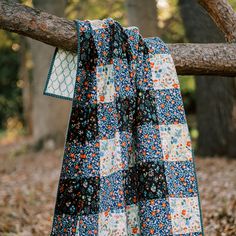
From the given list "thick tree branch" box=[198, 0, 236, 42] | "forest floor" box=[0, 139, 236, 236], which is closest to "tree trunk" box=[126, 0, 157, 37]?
"forest floor" box=[0, 139, 236, 236]

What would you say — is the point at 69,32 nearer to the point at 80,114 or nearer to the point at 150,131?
the point at 80,114

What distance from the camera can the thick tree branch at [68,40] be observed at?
2.57 meters

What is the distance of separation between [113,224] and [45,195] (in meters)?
3.14

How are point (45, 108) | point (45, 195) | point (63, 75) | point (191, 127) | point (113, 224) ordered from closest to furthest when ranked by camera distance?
point (113, 224), point (63, 75), point (45, 195), point (45, 108), point (191, 127)

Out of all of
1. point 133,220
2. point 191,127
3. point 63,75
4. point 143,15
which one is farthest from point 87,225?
point 191,127

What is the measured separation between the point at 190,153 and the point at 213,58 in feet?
2.02

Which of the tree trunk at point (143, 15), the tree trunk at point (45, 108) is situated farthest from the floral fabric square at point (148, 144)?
the tree trunk at point (45, 108)

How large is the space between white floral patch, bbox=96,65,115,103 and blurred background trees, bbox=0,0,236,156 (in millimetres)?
3244

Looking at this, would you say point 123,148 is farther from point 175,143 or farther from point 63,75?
point 63,75

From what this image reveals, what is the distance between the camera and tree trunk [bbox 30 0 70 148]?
364 inches

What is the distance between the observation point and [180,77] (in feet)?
23.4

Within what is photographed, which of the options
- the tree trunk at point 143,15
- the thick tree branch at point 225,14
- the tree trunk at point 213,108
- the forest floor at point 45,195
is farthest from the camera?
the tree trunk at point 213,108

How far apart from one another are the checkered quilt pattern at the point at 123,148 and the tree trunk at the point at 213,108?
391 centimetres

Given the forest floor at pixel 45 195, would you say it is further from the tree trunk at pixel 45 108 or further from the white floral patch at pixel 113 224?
the white floral patch at pixel 113 224
